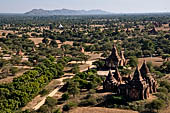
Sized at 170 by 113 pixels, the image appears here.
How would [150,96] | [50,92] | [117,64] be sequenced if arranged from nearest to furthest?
1. [150,96]
2. [50,92]
3. [117,64]

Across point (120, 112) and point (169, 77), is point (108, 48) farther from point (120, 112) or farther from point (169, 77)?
point (120, 112)

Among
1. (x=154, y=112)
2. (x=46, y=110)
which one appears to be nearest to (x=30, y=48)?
(x=46, y=110)

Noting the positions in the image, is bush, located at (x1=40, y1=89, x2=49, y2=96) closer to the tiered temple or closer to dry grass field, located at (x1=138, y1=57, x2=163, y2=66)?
the tiered temple

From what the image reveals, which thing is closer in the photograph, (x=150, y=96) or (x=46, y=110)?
(x=46, y=110)

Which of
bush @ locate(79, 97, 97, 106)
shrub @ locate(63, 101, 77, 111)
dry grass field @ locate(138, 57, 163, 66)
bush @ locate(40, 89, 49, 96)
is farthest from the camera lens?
dry grass field @ locate(138, 57, 163, 66)

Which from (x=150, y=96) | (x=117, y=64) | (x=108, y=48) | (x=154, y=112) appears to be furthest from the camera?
(x=108, y=48)

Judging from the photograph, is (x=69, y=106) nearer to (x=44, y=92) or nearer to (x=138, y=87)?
(x=44, y=92)

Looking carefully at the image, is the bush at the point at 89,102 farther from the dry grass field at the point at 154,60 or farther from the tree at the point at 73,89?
the dry grass field at the point at 154,60

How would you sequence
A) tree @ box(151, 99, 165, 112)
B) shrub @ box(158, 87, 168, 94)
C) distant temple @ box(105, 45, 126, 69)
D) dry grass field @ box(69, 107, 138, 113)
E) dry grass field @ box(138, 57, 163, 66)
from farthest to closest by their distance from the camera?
1. dry grass field @ box(138, 57, 163, 66)
2. distant temple @ box(105, 45, 126, 69)
3. shrub @ box(158, 87, 168, 94)
4. dry grass field @ box(69, 107, 138, 113)
5. tree @ box(151, 99, 165, 112)

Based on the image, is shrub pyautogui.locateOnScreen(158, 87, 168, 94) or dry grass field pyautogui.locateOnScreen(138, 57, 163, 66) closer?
shrub pyautogui.locateOnScreen(158, 87, 168, 94)

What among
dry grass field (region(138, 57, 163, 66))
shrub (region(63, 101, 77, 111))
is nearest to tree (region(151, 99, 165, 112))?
shrub (region(63, 101, 77, 111))

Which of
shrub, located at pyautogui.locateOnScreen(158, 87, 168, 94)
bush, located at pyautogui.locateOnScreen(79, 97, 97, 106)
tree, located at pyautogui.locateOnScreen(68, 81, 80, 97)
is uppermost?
shrub, located at pyautogui.locateOnScreen(158, 87, 168, 94)
